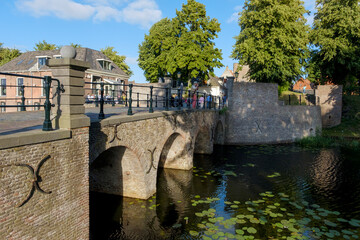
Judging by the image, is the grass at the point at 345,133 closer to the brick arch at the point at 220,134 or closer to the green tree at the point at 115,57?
the brick arch at the point at 220,134

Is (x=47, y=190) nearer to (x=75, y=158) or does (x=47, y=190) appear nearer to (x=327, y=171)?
(x=75, y=158)

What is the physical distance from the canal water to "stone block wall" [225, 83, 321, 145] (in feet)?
→ 22.0

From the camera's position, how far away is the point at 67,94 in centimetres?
553

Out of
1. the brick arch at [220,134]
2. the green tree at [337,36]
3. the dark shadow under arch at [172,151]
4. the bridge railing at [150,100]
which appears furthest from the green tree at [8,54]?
the green tree at [337,36]

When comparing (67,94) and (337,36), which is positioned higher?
(337,36)

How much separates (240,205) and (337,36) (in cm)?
2594

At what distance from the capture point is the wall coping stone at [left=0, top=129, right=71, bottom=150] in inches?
168

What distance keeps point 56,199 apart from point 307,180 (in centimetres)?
1225

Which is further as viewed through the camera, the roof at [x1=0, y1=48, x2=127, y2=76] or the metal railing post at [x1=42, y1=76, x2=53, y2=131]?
the roof at [x1=0, y1=48, x2=127, y2=76]

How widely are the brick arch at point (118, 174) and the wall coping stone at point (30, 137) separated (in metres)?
3.88

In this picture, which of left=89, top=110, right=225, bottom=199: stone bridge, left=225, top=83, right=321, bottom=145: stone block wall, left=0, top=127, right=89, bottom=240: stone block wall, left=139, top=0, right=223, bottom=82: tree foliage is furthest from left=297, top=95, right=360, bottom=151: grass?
left=0, top=127, right=89, bottom=240: stone block wall

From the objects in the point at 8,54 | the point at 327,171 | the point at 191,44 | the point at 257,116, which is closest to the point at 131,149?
the point at 327,171

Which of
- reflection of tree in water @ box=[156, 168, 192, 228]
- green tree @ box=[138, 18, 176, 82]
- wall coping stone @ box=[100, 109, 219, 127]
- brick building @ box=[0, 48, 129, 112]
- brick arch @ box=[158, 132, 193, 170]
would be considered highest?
green tree @ box=[138, 18, 176, 82]

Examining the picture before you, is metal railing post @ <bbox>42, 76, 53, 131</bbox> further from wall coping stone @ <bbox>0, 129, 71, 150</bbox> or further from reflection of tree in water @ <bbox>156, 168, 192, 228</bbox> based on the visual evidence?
reflection of tree in water @ <bbox>156, 168, 192, 228</bbox>
